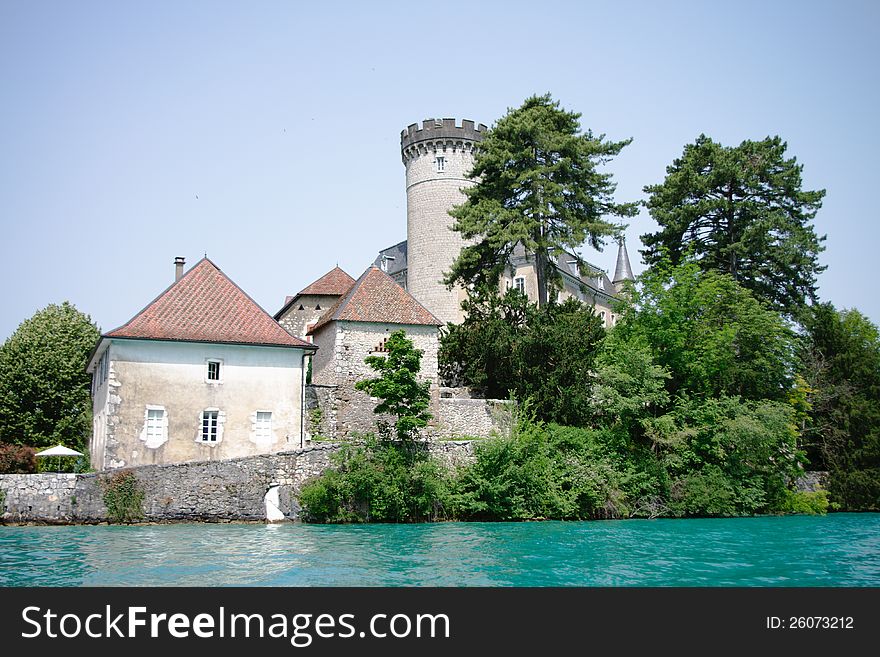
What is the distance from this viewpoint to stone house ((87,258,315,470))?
2655 centimetres

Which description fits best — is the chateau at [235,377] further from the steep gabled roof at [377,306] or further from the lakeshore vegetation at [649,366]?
the lakeshore vegetation at [649,366]

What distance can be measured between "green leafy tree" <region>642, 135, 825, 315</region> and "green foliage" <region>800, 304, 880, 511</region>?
9.68 ft

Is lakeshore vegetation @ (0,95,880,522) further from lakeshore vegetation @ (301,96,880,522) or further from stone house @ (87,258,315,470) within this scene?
stone house @ (87,258,315,470)

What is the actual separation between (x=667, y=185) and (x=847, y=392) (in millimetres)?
13602

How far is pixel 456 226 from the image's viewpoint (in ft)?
124

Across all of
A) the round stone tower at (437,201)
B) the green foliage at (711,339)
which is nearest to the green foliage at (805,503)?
the green foliage at (711,339)

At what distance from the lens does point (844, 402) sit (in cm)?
3488

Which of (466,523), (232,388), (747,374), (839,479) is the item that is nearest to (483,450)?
(466,523)

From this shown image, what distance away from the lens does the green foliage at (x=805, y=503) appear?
31219 mm

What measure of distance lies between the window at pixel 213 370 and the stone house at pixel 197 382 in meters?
0.03

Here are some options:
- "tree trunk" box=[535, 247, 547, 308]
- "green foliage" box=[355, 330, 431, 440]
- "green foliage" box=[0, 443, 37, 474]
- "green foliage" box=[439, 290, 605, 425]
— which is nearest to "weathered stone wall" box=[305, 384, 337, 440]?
"green foliage" box=[355, 330, 431, 440]
